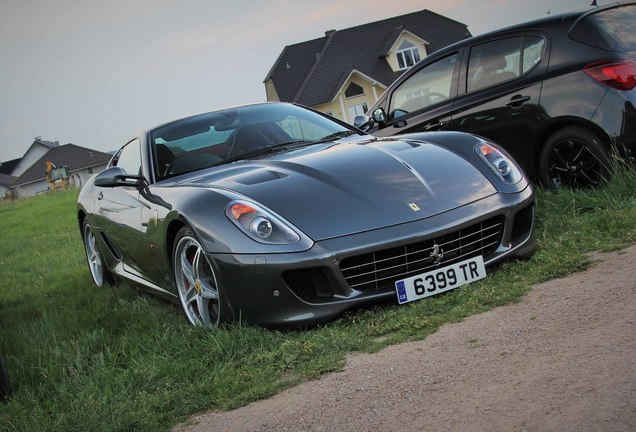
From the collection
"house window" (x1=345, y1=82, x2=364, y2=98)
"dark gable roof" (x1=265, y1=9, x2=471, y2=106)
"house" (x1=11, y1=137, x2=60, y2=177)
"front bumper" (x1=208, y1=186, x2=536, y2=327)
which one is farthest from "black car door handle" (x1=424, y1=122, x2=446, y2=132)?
"house" (x1=11, y1=137, x2=60, y2=177)

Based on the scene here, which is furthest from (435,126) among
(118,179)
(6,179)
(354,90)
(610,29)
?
(6,179)

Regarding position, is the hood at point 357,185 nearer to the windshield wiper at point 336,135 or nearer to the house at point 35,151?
the windshield wiper at point 336,135

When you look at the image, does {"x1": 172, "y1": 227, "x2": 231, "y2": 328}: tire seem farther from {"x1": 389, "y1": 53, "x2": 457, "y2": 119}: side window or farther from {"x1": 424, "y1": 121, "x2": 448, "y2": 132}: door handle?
{"x1": 389, "y1": 53, "x2": 457, "y2": 119}: side window

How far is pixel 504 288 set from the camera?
4598 millimetres

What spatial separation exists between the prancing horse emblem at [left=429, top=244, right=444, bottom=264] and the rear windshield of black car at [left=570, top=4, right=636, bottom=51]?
2.84 metres

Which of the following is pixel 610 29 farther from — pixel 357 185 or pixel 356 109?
pixel 356 109

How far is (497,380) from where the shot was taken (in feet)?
10.6

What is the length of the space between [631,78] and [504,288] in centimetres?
256

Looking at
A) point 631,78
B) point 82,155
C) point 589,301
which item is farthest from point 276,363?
point 82,155

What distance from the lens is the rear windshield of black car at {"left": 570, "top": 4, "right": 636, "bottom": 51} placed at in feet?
21.6

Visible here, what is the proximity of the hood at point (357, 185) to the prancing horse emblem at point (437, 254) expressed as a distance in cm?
18

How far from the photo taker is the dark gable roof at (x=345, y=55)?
176 ft

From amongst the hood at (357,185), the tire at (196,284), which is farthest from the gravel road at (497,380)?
the tire at (196,284)

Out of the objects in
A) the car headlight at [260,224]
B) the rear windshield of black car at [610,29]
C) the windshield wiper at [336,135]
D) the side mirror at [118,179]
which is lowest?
the car headlight at [260,224]
